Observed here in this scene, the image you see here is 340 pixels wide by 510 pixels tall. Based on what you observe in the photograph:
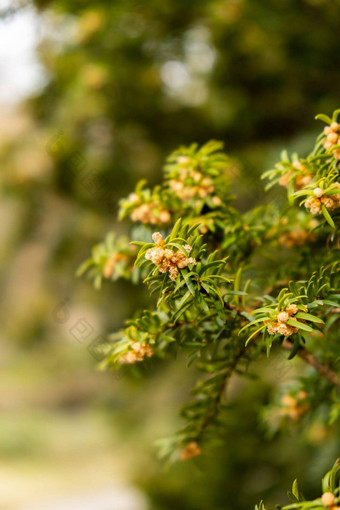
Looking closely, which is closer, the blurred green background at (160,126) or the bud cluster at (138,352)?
the bud cluster at (138,352)

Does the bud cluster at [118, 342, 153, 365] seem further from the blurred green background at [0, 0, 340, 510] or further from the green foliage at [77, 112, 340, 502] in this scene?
the blurred green background at [0, 0, 340, 510]

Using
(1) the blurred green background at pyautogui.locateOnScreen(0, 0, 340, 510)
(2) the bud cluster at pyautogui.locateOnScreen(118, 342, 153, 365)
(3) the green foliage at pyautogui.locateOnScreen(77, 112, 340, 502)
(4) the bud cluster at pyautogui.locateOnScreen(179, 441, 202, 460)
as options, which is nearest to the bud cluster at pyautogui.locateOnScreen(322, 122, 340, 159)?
(3) the green foliage at pyautogui.locateOnScreen(77, 112, 340, 502)

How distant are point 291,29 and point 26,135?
3.07ft

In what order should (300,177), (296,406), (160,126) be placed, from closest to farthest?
(300,177) → (296,406) → (160,126)

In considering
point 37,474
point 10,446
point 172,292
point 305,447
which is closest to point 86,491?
point 37,474

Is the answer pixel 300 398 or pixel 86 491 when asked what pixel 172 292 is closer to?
pixel 300 398

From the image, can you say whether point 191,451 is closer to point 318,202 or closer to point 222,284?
point 222,284

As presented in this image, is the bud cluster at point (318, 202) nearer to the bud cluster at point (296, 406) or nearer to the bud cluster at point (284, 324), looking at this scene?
the bud cluster at point (284, 324)

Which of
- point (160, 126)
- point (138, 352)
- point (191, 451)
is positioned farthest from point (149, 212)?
point (160, 126)

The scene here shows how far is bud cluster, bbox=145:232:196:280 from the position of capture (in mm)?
419

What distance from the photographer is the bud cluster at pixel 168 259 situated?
0.42 meters

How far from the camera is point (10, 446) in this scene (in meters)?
3.98

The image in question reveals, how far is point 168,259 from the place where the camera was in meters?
0.42

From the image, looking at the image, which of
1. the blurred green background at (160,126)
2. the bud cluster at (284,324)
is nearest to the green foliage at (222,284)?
the bud cluster at (284,324)
